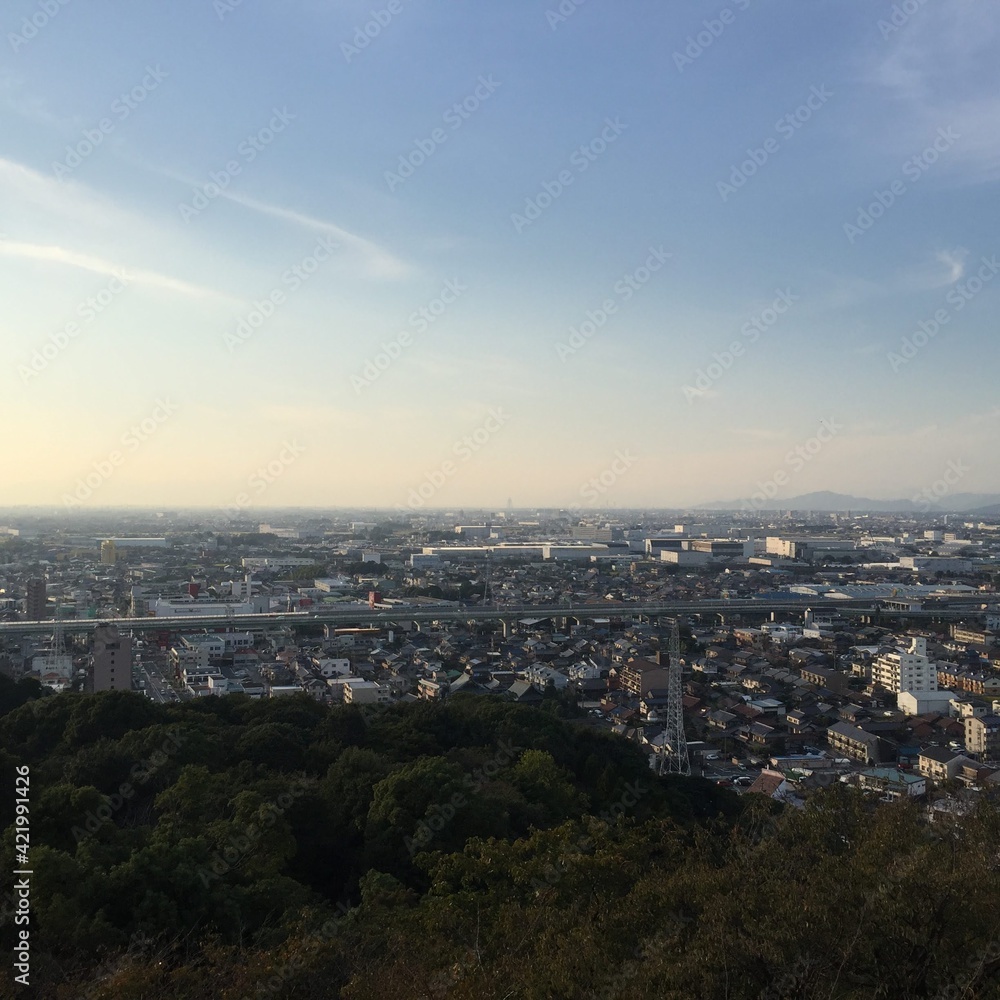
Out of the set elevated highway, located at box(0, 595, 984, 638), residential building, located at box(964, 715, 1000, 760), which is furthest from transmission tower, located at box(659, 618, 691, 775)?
elevated highway, located at box(0, 595, 984, 638)

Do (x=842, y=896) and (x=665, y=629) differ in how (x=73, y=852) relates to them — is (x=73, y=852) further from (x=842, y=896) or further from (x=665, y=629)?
(x=665, y=629)

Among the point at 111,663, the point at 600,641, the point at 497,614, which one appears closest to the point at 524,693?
the point at 600,641

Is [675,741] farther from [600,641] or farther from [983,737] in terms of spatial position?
[600,641]

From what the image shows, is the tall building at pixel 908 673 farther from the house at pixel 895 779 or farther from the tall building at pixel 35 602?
the tall building at pixel 35 602

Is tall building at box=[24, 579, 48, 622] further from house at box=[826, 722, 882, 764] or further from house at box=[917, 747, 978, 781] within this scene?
house at box=[917, 747, 978, 781]

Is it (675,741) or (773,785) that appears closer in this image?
(773,785)

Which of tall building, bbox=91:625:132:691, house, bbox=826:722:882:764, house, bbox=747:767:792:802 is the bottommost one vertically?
house, bbox=826:722:882:764

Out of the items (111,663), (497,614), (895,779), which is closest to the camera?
(895,779)

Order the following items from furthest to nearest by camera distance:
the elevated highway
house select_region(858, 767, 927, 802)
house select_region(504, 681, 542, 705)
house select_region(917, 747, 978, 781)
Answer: the elevated highway → house select_region(504, 681, 542, 705) → house select_region(917, 747, 978, 781) → house select_region(858, 767, 927, 802)

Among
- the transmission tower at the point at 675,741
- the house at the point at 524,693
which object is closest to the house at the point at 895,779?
the transmission tower at the point at 675,741

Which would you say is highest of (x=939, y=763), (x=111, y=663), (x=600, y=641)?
(x=111, y=663)

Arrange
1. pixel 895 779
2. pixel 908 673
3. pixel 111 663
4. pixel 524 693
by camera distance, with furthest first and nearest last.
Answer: pixel 908 673
pixel 524 693
pixel 111 663
pixel 895 779

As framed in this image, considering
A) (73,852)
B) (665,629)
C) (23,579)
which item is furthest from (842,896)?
(23,579)

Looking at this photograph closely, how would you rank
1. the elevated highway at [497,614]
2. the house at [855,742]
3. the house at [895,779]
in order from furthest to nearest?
the elevated highway at [497,614], the house at [855,742], the house at [895,779]
